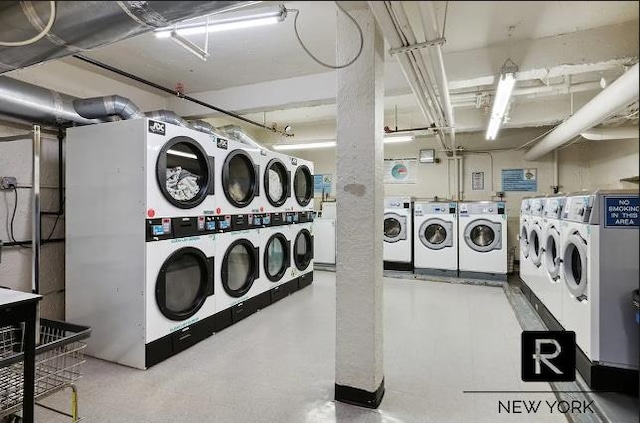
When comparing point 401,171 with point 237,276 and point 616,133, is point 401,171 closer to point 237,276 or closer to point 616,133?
point 237,276

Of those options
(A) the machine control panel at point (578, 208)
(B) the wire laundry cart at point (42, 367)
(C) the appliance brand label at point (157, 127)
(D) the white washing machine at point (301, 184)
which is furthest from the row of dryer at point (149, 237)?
(A) the machine control panel at point (578, 208)

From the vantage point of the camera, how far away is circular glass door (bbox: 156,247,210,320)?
2693 mm

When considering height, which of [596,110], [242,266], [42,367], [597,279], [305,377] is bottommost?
[305,377]

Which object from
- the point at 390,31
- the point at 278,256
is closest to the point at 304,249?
the point at 278,256

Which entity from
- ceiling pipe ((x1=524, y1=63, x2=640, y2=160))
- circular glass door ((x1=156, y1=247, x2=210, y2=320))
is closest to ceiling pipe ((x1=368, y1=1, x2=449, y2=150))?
ceiling pipe ((x1=524, y1=63, x2=640, y2=160))

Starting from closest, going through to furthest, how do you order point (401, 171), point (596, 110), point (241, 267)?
point (596, 110) < point (241, 267) < point (401, 171)

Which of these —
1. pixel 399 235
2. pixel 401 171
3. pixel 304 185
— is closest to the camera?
pixel 304 185

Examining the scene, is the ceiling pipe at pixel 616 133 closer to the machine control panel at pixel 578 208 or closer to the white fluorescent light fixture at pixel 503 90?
the machine control panel at pixel 578 208

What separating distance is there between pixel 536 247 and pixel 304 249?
304 centimetres

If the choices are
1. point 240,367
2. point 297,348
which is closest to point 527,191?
point 297,348

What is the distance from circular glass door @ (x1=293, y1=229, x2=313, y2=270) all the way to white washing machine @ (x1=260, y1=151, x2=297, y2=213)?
22.6 inches

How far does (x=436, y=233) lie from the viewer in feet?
19.1

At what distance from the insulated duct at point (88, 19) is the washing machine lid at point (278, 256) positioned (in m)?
3.05

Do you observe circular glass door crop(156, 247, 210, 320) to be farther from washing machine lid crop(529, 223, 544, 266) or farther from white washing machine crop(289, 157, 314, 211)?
washing machine lid crop(529, 223, 544, 266)
